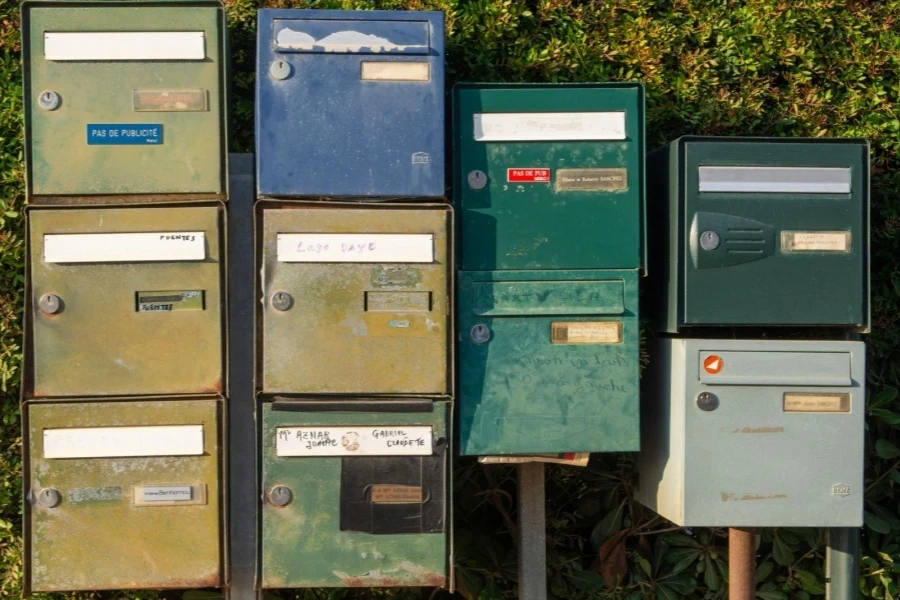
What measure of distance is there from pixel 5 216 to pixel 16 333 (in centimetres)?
38

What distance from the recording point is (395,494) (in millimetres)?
→ 2691

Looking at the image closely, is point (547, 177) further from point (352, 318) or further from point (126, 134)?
point (126, 134)

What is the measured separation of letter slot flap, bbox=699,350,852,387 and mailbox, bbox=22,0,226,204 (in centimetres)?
155

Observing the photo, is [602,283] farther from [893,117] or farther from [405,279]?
[893,117]

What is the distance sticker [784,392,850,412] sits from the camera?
284cm

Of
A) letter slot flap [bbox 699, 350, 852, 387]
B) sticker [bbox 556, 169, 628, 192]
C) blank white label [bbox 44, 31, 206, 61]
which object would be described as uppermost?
blank white label [bbox 44, 31, 206, 61]

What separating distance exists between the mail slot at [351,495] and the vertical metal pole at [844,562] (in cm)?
147

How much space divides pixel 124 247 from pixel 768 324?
1893mm

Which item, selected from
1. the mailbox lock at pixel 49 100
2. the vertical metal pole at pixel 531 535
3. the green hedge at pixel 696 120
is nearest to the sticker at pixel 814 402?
the green hedge at pixel 696 120

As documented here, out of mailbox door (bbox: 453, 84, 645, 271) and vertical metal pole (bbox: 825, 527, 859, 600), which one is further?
vertical metal pole (bbox: 825, 527, 859, 600)

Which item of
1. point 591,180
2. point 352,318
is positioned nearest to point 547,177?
point 591,180

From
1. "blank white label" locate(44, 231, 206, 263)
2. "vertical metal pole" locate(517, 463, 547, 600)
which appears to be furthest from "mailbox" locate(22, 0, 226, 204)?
"vertical metal pole" locate(517, 463, 547, 600)

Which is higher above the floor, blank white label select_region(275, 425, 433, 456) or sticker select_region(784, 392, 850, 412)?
sticker select_region(784, 392, 850, 412)

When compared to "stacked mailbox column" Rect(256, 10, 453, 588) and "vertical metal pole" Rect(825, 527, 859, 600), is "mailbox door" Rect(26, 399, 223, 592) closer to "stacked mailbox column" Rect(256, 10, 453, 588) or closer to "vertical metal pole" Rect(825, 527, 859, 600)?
"stacked mailbox column" Rect(256, 10, 453, 588)
